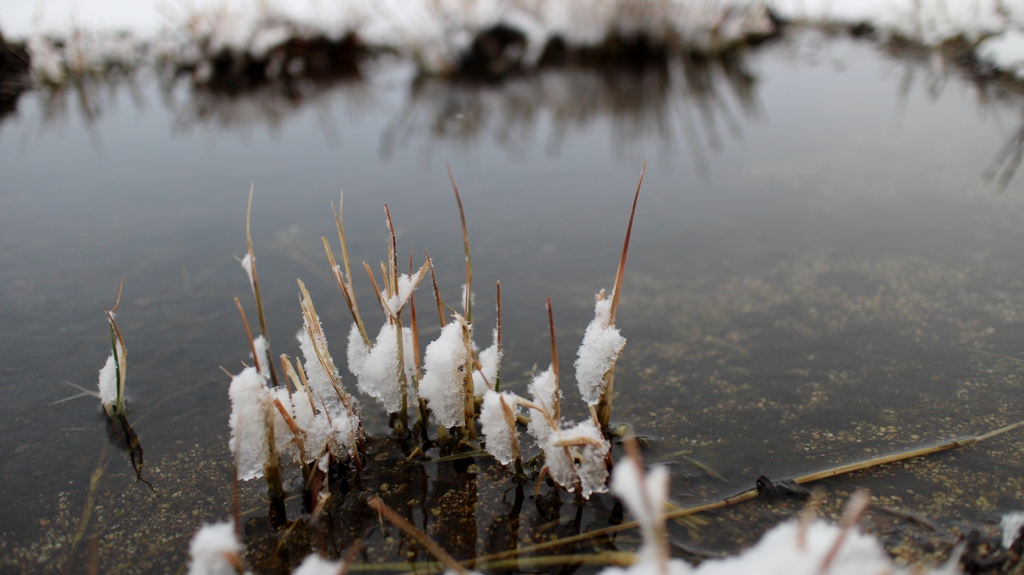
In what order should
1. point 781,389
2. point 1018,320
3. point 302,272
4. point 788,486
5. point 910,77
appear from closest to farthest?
point 788,486, point 781,389, point 1018,320, point 302,272, point 910,77

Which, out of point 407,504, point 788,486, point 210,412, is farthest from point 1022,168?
point 210,412

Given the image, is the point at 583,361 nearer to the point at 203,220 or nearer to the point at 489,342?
the point at 489,342

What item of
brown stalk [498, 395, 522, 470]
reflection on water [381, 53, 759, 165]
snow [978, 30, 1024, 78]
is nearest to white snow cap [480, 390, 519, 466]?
brown stalk [498, 395, 522, 470]

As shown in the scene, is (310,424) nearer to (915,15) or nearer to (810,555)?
(810,555)

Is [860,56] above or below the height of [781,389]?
above

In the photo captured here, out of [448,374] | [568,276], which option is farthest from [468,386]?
[568,276]

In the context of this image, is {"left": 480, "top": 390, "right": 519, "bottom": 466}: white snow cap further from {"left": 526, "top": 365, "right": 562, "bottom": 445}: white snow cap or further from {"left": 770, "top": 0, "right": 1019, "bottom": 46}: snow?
{"left": 770, "top": 0, "right": 1019, "bottom": 46}: snow
